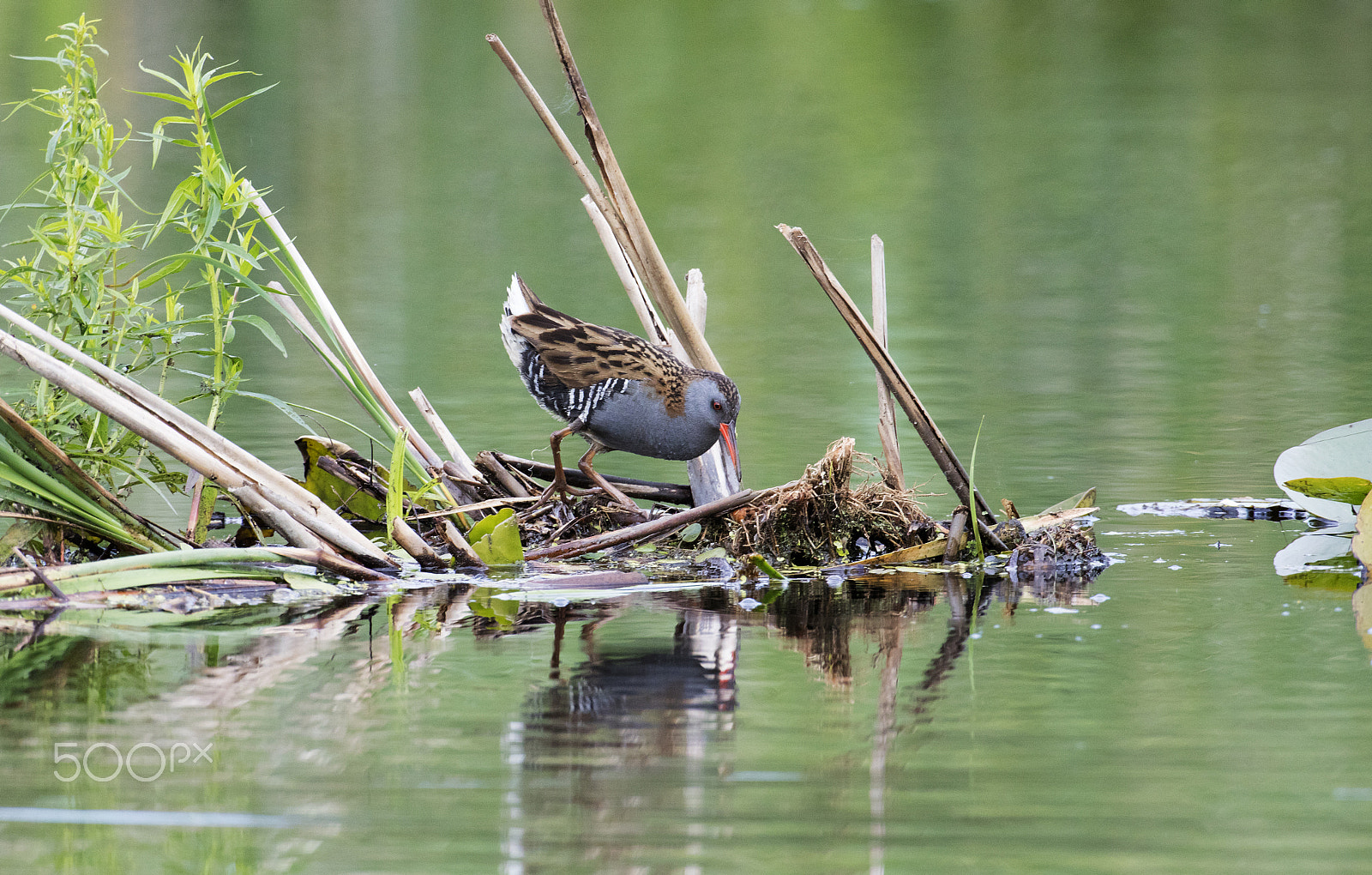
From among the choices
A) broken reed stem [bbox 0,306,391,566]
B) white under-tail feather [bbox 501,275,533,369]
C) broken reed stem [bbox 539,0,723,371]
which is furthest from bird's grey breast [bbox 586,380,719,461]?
broken reed stem [bbox 0,306,391,566]

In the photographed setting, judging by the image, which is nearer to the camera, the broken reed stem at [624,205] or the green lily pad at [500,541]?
the green lily pad at [500,541]

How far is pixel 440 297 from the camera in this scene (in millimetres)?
10328

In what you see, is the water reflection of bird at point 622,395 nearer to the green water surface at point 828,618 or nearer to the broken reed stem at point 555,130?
the broken reed stem at point 555,130

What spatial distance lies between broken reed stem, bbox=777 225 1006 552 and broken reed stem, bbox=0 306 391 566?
1.53 metres

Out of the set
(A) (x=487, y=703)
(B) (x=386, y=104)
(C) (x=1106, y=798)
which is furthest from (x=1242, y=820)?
(B) (x=386, y=104)

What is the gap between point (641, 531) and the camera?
482cm

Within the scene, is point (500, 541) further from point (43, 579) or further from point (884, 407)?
point (884, 407)

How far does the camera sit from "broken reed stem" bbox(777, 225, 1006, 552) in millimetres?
4980

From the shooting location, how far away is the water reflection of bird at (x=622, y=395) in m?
5.24

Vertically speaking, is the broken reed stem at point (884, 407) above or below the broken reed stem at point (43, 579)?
above

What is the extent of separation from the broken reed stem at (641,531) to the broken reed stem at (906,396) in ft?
1.87

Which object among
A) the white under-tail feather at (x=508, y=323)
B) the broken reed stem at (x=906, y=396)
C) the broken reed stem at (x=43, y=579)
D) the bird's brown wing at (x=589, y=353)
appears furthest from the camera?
the white under-tail feather at (x=508, y=323)

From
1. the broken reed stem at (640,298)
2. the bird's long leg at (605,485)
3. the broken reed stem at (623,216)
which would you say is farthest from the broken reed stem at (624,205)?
the bird's long leg at (605,485)

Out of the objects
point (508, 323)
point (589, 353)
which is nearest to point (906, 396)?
point (589, 353)
